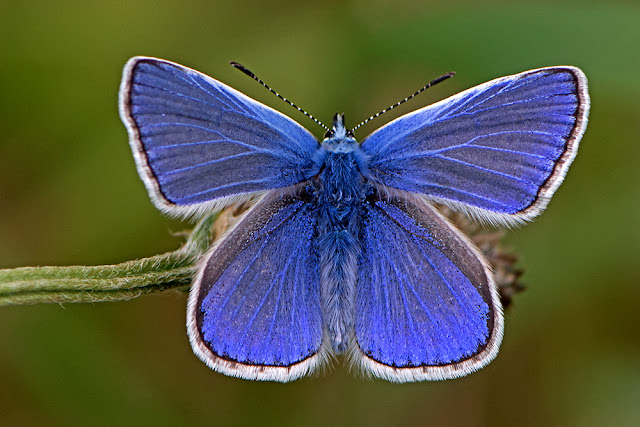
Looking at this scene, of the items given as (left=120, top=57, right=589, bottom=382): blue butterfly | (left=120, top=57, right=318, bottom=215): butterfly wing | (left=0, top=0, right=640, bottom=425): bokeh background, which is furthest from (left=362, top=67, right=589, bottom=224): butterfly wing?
(left=0, top=0, right=640, bottom=425): bokeh background

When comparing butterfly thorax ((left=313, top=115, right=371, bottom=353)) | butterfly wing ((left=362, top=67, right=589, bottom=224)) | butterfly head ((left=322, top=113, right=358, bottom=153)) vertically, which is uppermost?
butterfly wing ((left=362, top=67, right=589, bottom=224))

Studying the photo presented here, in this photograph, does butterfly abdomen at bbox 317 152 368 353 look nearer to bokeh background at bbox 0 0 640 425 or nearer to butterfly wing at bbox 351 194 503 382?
butterfly wing at bbox 351 194 503 382

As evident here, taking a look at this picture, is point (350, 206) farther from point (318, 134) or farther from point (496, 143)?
point (318, 134)

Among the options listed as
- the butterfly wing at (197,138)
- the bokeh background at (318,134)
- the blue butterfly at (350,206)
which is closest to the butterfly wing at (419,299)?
the blue butterfly at (350,206)

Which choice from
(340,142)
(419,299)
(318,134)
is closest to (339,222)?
(340,142)

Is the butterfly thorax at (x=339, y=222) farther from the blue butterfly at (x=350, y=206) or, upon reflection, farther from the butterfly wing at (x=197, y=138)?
the butterfly wing at (x=197, y=138)
